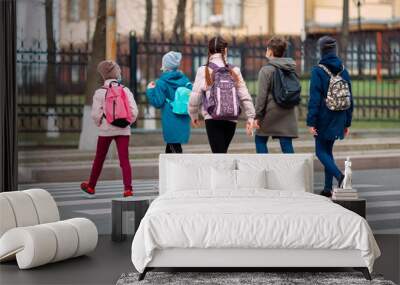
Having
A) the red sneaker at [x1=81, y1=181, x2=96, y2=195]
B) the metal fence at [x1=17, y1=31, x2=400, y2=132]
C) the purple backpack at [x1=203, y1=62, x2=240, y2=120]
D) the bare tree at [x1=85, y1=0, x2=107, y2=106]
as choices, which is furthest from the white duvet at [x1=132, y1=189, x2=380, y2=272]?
the bare tree at [x1=85, y1=0, x2=107, y2=106]

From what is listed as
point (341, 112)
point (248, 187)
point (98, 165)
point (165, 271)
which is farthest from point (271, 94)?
point (165, 271)

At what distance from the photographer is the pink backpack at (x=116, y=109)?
32.6 feet

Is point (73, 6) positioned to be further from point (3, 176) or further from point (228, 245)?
point (228, 245)

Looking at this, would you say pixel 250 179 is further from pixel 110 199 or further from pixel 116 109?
pixel 110 199

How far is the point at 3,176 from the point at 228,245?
3.77 metres

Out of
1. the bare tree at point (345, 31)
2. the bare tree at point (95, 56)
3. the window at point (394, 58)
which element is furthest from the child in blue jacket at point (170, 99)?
the window at point (394, 58)

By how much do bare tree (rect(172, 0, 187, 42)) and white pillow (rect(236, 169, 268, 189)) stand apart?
2549 mm

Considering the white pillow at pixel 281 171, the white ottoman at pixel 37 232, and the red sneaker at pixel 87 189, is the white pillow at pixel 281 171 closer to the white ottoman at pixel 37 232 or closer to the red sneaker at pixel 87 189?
the white ottoman at pixel 37 232

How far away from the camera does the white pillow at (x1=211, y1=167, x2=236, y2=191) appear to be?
28.0 feet

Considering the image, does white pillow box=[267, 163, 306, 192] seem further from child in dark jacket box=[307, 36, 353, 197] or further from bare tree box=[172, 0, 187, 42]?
bare tree box=[172, 0, 187, 42]

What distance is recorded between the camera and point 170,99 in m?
9.88

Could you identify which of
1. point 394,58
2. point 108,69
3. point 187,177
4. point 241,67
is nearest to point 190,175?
point 187,177

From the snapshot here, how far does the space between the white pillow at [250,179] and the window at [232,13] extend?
2.54 meters

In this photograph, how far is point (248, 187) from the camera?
8531mm
